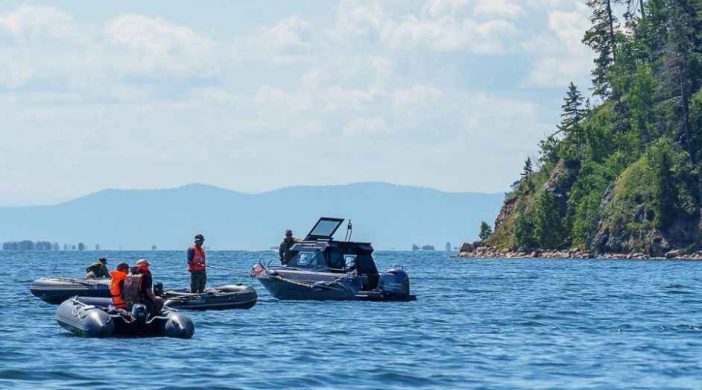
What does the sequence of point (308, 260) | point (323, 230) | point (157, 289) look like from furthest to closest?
point (323, 230), point (308, 260), point (157, 289)

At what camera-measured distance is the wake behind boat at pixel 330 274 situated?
48.6 meters

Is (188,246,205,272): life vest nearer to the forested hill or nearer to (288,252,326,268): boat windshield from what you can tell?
(288,252,326,268): boat windshield

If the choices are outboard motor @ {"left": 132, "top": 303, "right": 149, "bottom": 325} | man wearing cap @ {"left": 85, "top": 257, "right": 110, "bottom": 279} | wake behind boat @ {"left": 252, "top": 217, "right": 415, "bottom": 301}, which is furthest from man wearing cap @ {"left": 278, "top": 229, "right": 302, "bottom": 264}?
outboard motor @ {"left": 132, "top": 303, "right": 149, "bottom": 325}

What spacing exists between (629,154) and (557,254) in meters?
14.1

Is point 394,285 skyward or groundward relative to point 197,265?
groundward

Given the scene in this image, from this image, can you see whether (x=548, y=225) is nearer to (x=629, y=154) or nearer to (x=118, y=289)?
(x=629, y=154)

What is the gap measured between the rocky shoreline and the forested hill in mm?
778

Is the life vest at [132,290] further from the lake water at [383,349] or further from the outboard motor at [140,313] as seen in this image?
the lake water at [383,349]

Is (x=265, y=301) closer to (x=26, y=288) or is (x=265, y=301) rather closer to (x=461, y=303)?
(x=461, y=303)

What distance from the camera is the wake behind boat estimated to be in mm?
48562

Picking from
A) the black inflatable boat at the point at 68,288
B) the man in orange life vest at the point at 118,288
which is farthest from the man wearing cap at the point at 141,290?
the black inflatable boat at the point at 68,288

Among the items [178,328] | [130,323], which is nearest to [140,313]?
[130,323]

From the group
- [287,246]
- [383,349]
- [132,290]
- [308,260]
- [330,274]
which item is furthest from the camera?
[287,246]

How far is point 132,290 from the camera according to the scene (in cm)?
3338
